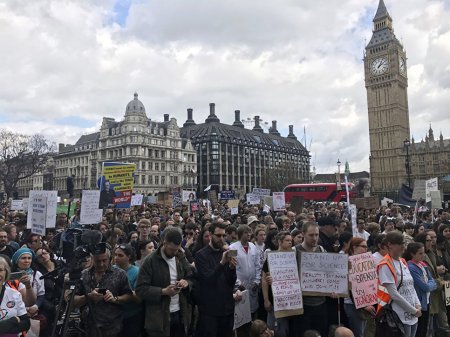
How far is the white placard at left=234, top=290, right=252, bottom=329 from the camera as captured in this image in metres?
5.91

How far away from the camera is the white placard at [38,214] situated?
812 centimetres

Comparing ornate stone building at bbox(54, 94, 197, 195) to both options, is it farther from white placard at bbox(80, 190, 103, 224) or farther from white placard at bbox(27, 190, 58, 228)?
white placard at bbox(27, 190, 58, 228)

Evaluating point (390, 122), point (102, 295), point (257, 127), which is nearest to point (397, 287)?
point (102, 295)

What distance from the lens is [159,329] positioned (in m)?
4.73

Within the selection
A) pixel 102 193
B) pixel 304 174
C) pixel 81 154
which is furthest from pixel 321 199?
pixel 304 174

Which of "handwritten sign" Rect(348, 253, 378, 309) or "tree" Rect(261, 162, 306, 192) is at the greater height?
"tree" Rect(261, 162, 306, 192)

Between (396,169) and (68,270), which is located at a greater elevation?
(396,169)

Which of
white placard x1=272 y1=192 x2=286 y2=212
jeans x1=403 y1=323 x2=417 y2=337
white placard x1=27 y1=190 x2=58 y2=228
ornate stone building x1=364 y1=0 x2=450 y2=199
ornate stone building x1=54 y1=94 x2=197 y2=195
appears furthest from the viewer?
ornate stone building x1=364 y1=0 x2=450 y2=199

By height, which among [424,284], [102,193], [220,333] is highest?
[102,193]

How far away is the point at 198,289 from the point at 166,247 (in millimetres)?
927

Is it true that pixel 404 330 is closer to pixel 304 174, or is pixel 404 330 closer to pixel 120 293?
pixel 120 293

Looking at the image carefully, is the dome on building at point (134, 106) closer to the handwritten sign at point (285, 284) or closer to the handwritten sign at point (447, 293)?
the handwritten sign at point (447, 293)

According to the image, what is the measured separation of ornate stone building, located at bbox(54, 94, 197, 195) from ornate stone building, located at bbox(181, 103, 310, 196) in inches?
164

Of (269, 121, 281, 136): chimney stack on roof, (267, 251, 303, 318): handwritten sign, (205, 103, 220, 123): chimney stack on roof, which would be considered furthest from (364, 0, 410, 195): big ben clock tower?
(267, 251, 303, 318): handwritten sign
